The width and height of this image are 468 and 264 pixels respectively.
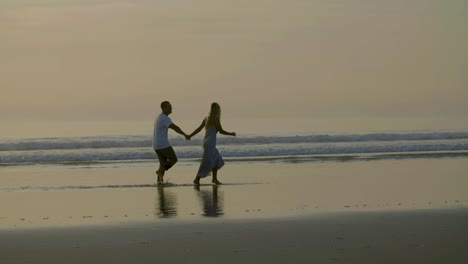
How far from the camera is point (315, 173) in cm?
2075

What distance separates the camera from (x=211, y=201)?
14859 millimetres

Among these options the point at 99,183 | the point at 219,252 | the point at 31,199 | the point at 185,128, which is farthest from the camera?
the point at 185,128

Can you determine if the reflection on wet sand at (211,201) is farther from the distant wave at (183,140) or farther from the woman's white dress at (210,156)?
the distant wave at (183,140)

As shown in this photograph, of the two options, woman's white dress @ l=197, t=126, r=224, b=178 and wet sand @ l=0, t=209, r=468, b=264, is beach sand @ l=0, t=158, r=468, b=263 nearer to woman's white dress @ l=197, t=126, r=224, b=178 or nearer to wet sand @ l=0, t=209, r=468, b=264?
wet sand @ l=0, t=209, r=468, b=264

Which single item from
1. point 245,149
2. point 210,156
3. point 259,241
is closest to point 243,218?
point 259,241

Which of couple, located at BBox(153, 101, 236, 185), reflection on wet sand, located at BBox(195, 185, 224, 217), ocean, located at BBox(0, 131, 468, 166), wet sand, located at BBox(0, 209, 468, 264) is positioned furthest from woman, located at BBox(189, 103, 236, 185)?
ocean, located at BBox(0, 131, 468, 166)

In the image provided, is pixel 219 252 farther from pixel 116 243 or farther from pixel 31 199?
pixel 31 199

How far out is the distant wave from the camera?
3612 cm

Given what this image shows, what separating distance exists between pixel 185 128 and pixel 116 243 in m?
41.4

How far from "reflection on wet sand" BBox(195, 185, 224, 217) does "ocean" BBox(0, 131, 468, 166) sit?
938cm

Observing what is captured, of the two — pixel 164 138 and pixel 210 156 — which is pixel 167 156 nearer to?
pixel 164 138

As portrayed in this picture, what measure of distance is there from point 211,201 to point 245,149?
16.7 meters

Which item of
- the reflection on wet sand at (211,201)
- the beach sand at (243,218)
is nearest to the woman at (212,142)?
the beach sand at (243,218)

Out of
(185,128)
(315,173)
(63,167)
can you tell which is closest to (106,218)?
(315,173)
